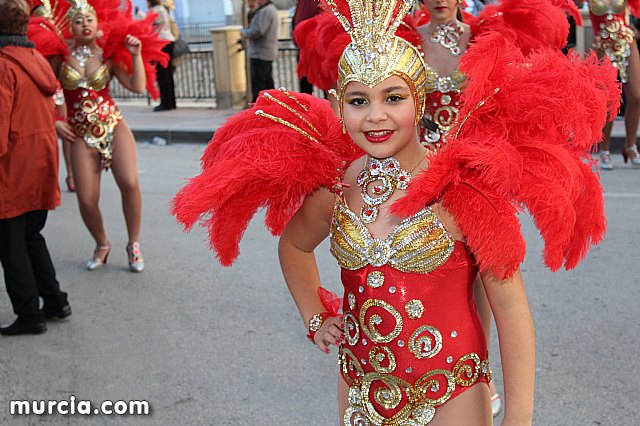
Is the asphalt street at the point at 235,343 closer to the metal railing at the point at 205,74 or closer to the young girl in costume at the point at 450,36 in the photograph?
the young girl in costume at the point at 450,36

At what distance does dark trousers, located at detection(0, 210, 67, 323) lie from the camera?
501 centimetres

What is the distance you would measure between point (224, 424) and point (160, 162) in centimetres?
727

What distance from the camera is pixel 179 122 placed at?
13945 mm

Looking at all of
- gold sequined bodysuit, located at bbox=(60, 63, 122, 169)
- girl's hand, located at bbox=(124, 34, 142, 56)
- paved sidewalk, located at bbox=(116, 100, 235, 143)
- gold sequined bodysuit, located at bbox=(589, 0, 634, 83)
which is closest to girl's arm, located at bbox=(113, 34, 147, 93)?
girl's hand, located at bbox=(124, 34, 142, 56)

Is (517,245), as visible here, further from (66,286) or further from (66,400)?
(66,286)

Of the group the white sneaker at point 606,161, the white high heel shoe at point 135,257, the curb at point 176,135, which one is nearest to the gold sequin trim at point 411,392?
the white high heel shoe at point 135,257

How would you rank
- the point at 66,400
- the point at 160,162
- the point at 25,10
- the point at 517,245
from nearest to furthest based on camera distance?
1. the point at 517,245
2. the point at 66,400
3. the point at 25,10
4. the point at 160,162

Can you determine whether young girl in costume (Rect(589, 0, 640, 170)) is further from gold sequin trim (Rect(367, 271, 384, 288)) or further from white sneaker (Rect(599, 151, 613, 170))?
gold sequin trim (Rect(367, 271, 384, 288))

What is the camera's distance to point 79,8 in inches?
232

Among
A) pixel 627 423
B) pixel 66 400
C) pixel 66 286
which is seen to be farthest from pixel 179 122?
pixel 627 423

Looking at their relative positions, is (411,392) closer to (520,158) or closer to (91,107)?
(520,158)

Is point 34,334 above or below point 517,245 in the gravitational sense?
below

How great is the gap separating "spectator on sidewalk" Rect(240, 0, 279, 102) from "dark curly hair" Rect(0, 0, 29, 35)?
782cm

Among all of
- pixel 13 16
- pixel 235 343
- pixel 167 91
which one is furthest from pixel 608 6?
pixel 167 91
